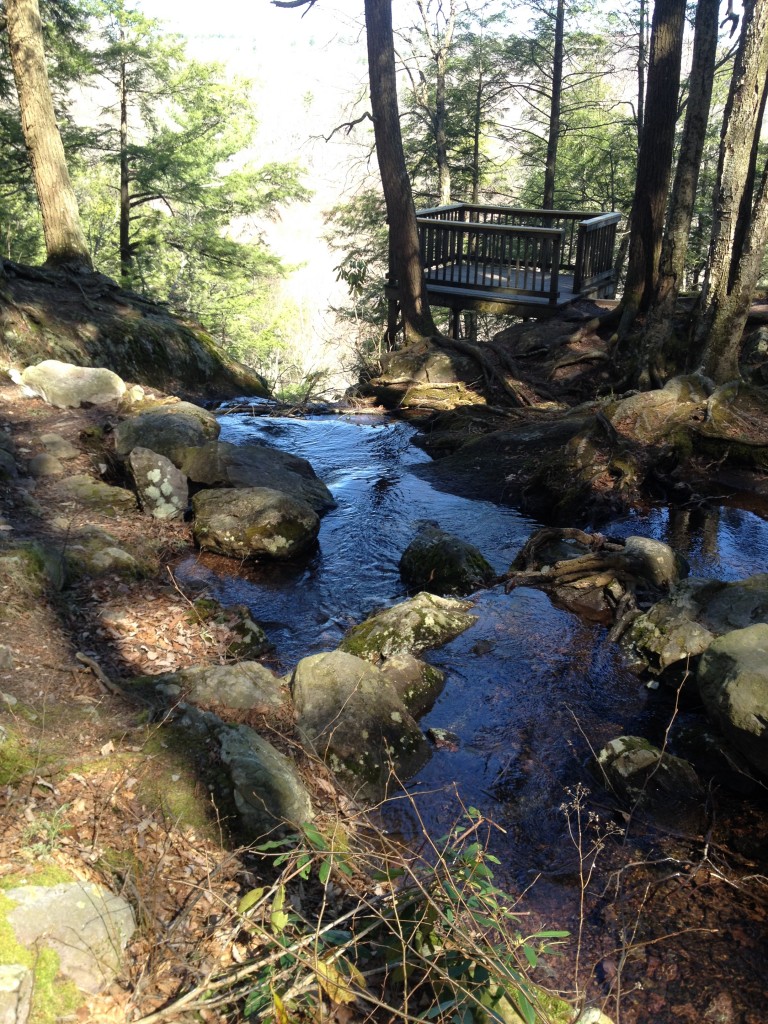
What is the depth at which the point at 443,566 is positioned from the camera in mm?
7242

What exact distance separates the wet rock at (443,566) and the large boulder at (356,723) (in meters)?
2.05

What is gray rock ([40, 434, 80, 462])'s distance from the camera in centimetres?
827

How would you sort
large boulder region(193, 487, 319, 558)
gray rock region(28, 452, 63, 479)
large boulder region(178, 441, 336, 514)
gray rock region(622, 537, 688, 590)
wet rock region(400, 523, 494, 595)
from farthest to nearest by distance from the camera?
large boulder region(178, 441, 336, 514) < gray rock region(28, 452, 63, 479) < large boulder region(193, 487, 319, 558) < wet rock region(400, 523, 494, 595) < gray rock region(622, 537, 688, 590)

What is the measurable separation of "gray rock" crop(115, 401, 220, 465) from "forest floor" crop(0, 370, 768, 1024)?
11.8 feet

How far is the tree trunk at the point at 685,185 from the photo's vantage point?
1140 cm

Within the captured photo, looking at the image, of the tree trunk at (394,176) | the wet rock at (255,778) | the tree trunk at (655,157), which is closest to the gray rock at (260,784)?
the wet rock at (255,778)

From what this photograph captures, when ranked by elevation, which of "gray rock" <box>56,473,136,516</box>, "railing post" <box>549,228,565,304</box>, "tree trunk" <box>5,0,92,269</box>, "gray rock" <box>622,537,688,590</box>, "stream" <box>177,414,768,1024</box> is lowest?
"stream" <box>177,414,768,1024</box>

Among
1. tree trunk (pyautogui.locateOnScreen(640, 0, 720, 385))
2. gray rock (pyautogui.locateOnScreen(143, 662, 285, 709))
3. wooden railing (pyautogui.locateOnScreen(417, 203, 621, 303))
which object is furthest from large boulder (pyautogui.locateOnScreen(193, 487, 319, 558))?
wooden railing (pyautogui.locateOnScreen(417, 203, 621, 303))

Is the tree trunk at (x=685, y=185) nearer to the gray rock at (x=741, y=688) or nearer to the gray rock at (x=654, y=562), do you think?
the gray rock at (x=654, y=562)

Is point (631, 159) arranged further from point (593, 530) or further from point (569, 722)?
point (569, 722)

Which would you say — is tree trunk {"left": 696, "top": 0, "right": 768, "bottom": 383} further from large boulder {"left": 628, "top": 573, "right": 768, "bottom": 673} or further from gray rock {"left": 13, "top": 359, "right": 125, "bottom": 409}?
gray rock {"left": 13, "top": 359, "right": 125, "bottom": 409}

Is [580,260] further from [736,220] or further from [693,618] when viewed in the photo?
[693,618]

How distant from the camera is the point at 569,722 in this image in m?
5.19

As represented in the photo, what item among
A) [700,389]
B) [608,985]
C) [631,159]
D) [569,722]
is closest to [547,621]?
[569,722]
